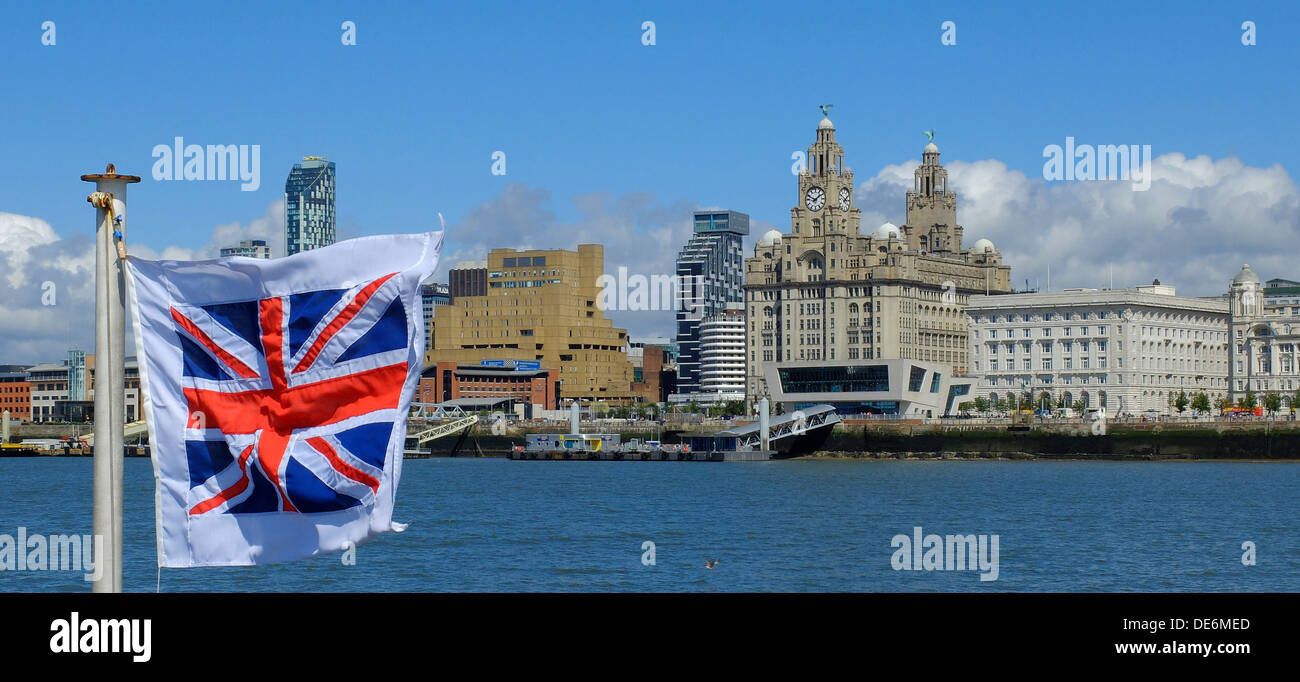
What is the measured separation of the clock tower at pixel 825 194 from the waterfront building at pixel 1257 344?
42.4 meters

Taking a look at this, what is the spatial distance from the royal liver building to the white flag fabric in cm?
16860

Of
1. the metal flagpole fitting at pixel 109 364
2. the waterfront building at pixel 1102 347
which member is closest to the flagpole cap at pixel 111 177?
the metal flagpole fitting at pixel 109 364

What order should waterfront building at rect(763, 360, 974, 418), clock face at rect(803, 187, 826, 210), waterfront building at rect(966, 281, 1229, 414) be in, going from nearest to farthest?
waterfront building at rect(763, 360, 974, 418) → waterfront building at rect(966, 281, 1229, 414) → clock face at rect(803, 187, 826, 210)

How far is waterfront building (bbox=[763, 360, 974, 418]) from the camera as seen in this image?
530 feet

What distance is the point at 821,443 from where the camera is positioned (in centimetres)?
14250

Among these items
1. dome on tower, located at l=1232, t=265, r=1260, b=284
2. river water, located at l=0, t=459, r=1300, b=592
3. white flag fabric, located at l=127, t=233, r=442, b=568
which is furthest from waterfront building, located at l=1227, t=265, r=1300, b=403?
white flag fabric, located at l=127, t=233, r=442, b=568

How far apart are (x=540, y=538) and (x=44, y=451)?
410 ft

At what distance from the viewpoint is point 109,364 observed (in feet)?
25.4

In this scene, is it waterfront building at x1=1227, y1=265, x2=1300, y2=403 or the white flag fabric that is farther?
waterfront building at x1=1227, y1=265, x2=1300, y2=403

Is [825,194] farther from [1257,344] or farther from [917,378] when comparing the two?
[1257,344]

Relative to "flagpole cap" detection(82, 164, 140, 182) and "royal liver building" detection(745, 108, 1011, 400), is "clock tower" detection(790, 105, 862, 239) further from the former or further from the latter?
"flagpole cap" detection(82, 164, 140, 182)

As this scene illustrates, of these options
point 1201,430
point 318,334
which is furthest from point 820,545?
point 1201,430

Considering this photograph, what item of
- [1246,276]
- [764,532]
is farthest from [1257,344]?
[764,532]
